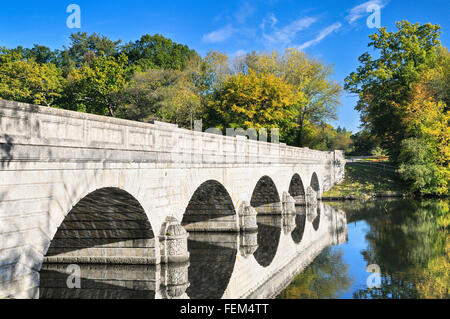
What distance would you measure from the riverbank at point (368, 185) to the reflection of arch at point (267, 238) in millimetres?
14862

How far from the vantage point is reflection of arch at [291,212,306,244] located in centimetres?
2092

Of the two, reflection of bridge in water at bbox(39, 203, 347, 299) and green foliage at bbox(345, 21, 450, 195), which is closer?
reflection of bridge in water at bbox(39, 203, 347, 299)

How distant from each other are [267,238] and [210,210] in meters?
3.28

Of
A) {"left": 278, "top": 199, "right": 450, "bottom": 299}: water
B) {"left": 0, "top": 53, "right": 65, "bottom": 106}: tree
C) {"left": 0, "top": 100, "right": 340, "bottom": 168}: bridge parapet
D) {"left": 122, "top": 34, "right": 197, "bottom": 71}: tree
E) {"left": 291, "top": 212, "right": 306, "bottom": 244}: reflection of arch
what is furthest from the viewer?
{"left": 122, "top": 34, "right": 197, "bottom": 71}: tree

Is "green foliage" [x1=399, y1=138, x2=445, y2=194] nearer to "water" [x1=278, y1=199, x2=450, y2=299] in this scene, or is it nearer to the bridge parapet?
"water" [x1=278, y1=199, x2=450, y2=299]

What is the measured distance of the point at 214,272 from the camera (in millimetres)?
14305

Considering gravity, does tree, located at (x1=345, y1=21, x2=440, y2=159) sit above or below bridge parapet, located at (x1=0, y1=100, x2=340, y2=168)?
above

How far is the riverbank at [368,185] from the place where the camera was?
39809mm

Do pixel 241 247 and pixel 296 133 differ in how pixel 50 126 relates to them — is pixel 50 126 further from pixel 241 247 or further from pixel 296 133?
pixel 296 133

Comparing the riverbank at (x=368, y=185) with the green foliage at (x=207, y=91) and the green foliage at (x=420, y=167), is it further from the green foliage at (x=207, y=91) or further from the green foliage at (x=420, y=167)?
the green foliage at (x=207, y=91)

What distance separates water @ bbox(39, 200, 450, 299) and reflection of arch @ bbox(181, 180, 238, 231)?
535 millimetres

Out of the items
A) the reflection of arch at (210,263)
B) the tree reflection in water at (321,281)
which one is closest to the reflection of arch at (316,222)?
the reflection of arch at (210,263)

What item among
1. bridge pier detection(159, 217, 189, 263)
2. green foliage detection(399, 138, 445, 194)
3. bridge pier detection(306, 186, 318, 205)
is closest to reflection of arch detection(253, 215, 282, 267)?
bridge pier detection(159, 217, 189, 263)
